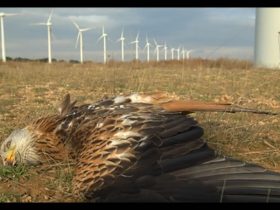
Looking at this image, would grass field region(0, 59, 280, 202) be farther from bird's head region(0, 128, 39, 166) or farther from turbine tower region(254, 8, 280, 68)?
turbine tower region(254, 8, 280, 68)

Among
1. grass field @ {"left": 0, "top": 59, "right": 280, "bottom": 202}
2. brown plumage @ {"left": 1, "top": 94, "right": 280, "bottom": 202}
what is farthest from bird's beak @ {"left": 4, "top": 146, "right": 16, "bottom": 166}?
brown plumage @ {"left": 1, "top": 94, "right": 280, "bottom": 202}

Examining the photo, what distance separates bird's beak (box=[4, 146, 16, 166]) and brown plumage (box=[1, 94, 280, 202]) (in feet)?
0.85

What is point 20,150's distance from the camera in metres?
4.95

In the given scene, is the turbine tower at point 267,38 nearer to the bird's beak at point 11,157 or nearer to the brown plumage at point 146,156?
the brown plumage at point 146,156

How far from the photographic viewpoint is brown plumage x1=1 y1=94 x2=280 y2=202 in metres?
3.65

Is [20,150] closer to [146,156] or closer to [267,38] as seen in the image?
[146,156]

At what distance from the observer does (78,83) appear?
492 inches

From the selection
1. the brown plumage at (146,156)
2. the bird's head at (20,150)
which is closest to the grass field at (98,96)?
the bird's head at (20,150)

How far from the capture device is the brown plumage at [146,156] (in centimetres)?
365

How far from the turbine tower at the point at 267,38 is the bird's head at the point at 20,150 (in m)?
24.2
